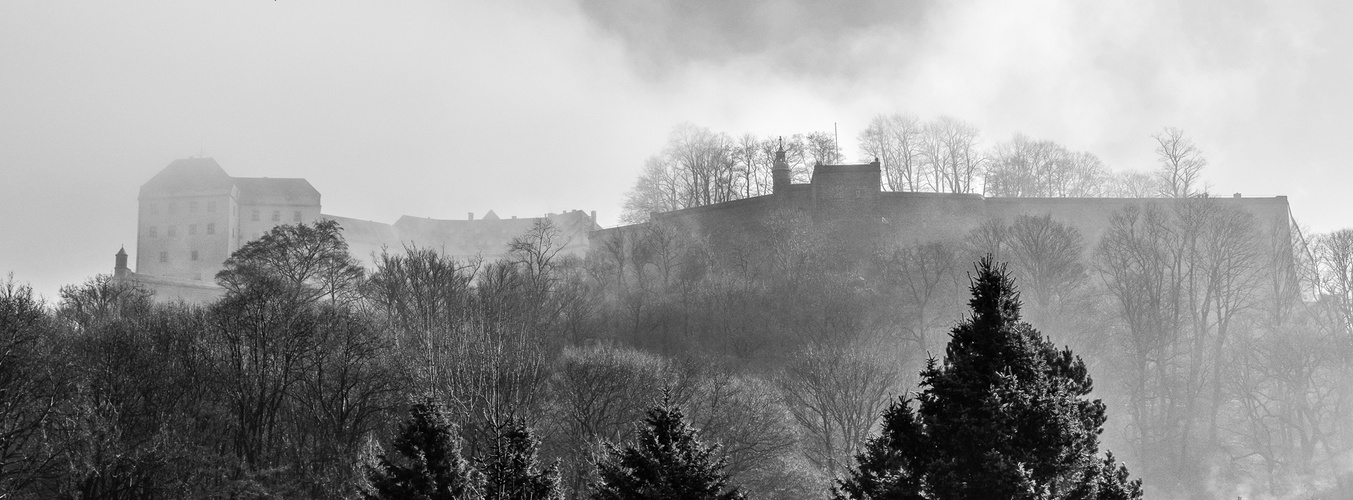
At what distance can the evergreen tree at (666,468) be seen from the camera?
46.3ft

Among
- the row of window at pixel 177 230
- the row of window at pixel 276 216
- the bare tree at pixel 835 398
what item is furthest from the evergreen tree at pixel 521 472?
the row of window at pixel 276 216

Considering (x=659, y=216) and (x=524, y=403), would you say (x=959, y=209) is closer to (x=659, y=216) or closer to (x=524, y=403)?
(x=659, y=216)

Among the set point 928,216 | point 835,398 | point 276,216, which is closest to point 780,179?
point 928,216

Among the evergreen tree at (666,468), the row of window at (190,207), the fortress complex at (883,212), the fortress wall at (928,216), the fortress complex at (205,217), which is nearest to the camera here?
the evergreen tree at (666,468)

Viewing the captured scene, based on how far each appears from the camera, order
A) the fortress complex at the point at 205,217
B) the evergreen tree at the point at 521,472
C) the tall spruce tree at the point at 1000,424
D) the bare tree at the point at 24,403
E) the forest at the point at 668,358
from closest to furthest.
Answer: the tall spruce tree at the point at 1000,424, the evergreen tree at the point at 521,472, the bare tree at the point at 24,403, the forest at the point at 668,358, the fortress complex at the point at 205,217

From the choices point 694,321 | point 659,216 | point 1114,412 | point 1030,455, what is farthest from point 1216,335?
point 1030,455

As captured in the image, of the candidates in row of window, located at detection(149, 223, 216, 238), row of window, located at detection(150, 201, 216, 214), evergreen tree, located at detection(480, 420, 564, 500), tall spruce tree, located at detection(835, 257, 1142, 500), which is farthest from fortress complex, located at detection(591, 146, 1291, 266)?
tall spruce tree, located at detection(835, 257, 1142, 500)

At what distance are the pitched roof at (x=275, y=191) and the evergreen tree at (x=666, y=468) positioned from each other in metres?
77.9

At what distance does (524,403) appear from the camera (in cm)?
2934

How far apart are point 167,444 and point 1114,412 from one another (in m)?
34.6

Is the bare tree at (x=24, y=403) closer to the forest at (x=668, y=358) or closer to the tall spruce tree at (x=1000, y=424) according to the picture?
the forest at (x=668, y=358)

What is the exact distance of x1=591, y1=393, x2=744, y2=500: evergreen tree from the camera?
46.3ft

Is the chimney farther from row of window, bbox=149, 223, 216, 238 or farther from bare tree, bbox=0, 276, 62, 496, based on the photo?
bare tree, bbox=0, 276, 62, 496

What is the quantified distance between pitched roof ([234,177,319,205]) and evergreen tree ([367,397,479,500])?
75777 mm
